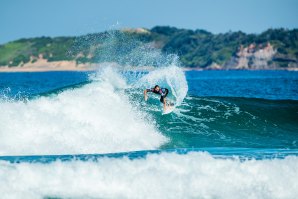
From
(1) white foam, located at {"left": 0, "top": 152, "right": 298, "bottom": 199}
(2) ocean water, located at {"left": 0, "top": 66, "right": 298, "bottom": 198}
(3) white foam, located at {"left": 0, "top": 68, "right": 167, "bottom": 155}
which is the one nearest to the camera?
(1) white foam, located at {"left": 0, "top": 152, "right": 298, "bottom": 199}

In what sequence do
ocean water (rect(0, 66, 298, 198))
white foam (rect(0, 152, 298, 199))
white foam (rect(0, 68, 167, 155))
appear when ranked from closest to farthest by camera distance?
white foam (rect(0, 152, 298, 199)) < ocean water (rect(0, 66, 298, 198)) < white foam (rect(0, 68, 167, 155))

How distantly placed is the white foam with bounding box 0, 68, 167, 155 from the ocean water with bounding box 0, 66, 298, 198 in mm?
34

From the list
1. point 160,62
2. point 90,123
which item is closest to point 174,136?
point 90,123

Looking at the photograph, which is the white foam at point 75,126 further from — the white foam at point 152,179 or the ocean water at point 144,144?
the white foam at point 152,179

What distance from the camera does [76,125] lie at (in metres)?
19.3

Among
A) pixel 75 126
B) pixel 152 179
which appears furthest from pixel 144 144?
pixel 152 179

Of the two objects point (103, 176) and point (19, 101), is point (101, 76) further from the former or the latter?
point (103, 176)

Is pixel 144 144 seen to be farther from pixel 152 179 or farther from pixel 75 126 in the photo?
pixel 152 179

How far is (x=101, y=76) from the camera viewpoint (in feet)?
100

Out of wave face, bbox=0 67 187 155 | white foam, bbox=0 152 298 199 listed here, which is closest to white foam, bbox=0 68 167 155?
wave face, bbox=0 67 187 155

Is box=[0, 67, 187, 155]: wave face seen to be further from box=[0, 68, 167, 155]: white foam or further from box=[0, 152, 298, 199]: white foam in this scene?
box=[0, 152, 298, 199]: white foam

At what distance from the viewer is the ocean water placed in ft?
43.7

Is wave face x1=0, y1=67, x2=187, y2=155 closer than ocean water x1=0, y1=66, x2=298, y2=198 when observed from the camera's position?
No

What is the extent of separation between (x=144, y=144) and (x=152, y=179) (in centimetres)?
520
